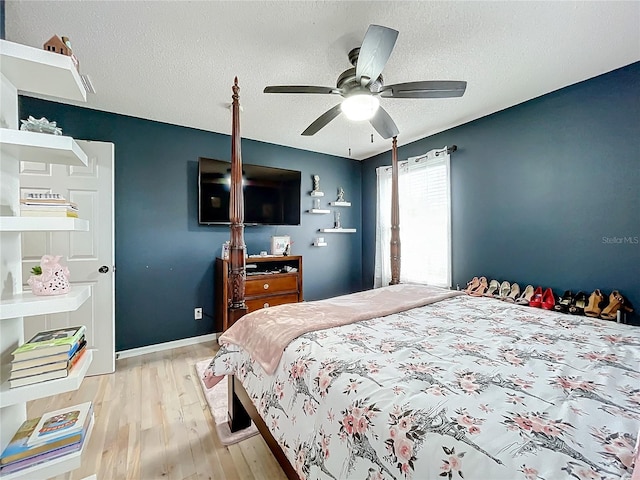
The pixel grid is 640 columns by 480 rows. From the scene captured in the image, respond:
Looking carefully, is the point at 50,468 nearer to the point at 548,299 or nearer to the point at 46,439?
the point at 46,439

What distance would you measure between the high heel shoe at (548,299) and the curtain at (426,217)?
99 cm

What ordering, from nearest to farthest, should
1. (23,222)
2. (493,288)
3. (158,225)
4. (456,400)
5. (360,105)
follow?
(456,400)
(23,222)
(360,105)
(493,288)
(158,225)

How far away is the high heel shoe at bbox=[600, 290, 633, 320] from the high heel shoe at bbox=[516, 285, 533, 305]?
0.48 meters

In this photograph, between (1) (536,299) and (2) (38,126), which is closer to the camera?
(2) (38,126)

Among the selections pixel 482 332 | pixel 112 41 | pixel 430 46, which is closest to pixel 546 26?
pixel 430 46

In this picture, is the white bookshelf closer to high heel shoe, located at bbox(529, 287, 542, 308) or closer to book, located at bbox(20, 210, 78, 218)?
book, located at bbox(20, 210, 78, 218)

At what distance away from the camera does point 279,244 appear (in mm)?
3795

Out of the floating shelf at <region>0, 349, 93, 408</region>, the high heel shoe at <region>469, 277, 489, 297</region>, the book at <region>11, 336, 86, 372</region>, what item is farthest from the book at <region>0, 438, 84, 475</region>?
the high heel shoe at <region>469, 277, 489, 297</region>

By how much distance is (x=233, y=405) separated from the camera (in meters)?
1.80

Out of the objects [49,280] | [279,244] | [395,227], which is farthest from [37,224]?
[279,244]

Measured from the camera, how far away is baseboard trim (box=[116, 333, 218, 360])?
9.75 feet

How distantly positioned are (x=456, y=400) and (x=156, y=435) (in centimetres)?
186

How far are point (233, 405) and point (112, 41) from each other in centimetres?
243

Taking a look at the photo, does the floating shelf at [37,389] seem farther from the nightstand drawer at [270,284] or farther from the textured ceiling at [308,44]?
the nightstand drawer at [270,284]
